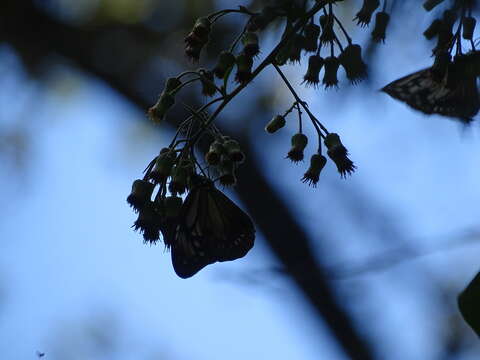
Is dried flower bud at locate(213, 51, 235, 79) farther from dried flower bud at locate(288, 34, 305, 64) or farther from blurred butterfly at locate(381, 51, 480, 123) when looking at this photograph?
blurred butterfly at locate(381, 51, 480, 123)

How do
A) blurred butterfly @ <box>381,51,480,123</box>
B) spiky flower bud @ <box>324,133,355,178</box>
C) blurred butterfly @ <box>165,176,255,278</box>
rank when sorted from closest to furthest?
1. blurred butterfly @ <box>165,176,255,278</box>
2. blurred butterfly @ <box>381,51,480,123</box>
3. spiky flower bud @ <box>324,133,355,178</box>

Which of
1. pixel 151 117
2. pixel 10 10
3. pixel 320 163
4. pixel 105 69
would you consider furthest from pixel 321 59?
pixel 10 10

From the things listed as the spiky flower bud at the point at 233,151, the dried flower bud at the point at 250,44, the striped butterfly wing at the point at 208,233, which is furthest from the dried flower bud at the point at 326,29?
the striped butterfly wing at the point at 208,233

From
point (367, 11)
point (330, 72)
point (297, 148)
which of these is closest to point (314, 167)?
point (297, 148)

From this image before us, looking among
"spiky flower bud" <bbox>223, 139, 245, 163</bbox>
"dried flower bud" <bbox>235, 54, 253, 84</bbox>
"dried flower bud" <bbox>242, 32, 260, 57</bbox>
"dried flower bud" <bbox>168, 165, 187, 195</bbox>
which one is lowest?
"dried flower bud" <bbox>168, 165, 187, 195</bbox>

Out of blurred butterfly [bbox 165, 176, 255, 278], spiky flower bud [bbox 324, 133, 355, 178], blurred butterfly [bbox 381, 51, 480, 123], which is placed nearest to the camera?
blurred butterfly [bbox 165, 176, 255, 278]

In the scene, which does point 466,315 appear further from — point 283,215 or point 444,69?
point 283,215

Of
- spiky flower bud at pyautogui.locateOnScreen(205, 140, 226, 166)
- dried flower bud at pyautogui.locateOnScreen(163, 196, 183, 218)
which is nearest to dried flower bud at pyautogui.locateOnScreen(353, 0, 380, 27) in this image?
spiky flower bud at pyautogui.locateOnScreen(205, 140, 226, 166)

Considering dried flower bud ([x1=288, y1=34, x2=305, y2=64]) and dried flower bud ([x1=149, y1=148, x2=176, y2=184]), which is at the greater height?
dried flower bud ([x1=288, y1=34, x2=305, y2=64])
